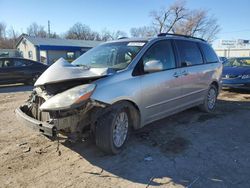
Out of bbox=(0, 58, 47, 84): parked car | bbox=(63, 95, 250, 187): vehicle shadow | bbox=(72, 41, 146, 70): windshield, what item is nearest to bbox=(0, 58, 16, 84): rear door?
bbox=(0, 58, 47, 84): parked car

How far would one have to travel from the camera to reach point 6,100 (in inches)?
322

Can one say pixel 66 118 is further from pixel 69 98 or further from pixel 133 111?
pixel 133 111

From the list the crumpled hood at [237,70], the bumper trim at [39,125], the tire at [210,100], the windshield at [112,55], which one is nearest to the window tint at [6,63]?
the windshield at [112,55]

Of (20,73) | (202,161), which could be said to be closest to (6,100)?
(20,73)

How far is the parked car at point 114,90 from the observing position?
329 cm

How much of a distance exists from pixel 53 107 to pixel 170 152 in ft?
6.48

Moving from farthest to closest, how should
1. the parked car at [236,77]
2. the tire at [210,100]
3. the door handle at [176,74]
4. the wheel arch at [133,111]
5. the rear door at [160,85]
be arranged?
the parked car at [236,77] < the tire at [210,100] < the door handle at [176,74] < the rear door at [160,85] < the wheel arch at [133,111]

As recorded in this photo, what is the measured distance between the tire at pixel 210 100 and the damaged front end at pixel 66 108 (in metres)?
3.72

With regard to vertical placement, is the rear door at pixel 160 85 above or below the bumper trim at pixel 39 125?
above

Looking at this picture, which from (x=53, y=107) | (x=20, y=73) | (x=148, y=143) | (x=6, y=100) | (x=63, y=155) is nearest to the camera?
(x=53, y=107)

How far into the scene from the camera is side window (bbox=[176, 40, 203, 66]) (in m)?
5.22

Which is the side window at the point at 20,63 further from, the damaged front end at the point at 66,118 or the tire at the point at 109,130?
the tire at the point at 109,130

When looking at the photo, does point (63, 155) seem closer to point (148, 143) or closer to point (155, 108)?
point (148, 143)

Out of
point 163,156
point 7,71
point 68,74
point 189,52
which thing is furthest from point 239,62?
point 7,71
